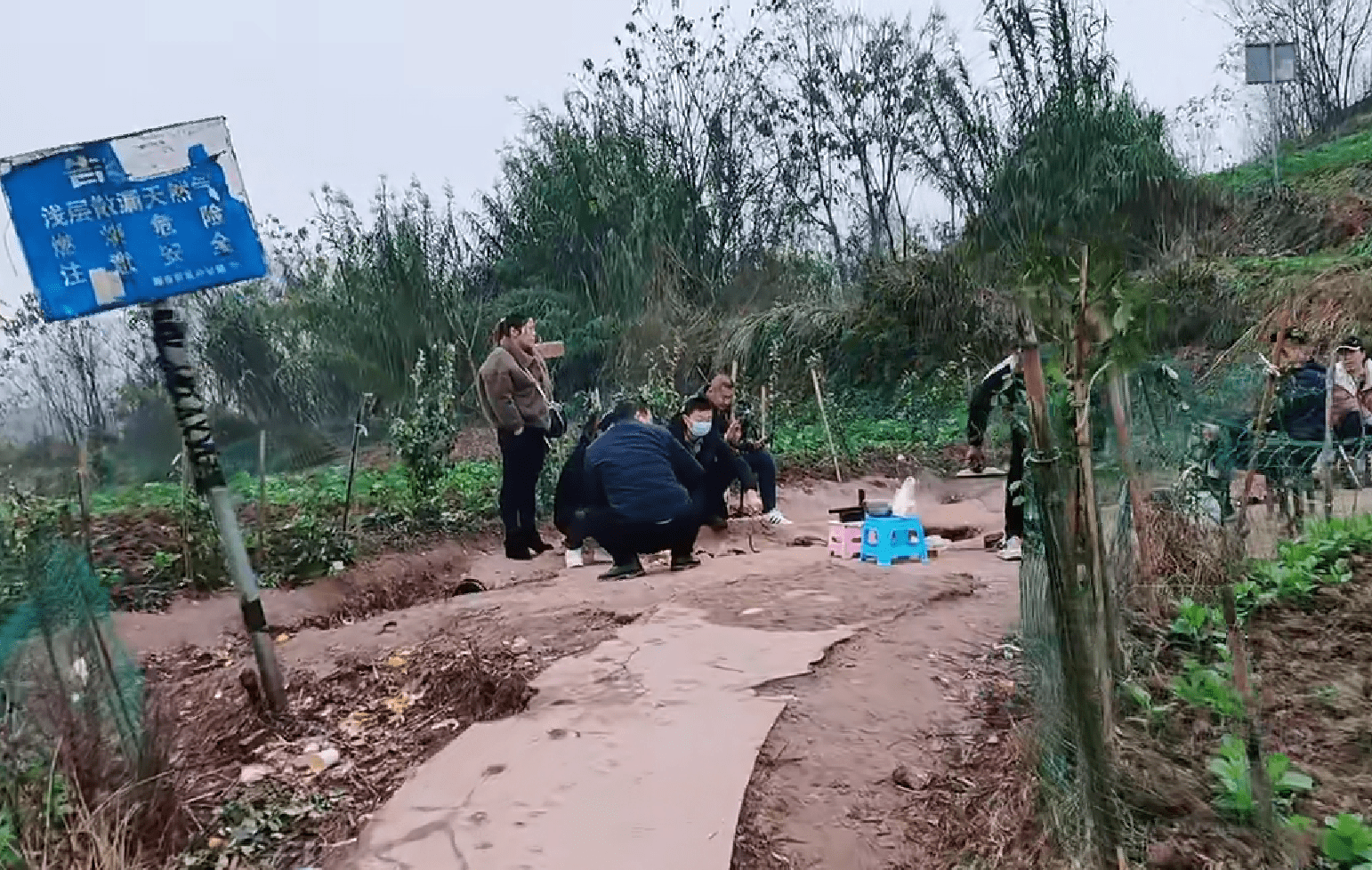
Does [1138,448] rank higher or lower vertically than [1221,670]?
higher

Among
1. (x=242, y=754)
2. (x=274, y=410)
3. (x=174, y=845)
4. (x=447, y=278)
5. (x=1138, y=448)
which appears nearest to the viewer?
(x=174, y=845)

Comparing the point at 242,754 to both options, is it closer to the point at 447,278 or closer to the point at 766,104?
the point at 447,278

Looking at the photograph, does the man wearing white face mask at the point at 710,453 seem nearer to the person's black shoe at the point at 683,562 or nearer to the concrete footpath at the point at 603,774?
the person's black shoe at the point at 683,562

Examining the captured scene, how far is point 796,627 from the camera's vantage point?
4.96m

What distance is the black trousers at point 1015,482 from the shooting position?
4.79m

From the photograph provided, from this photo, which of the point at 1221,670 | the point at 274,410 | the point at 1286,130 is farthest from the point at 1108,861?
the point at 1286,130

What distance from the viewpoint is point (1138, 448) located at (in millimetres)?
4711

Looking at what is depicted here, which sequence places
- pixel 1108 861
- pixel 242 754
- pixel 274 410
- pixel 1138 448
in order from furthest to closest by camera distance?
pixel 274 410 < pixel 1138 448 < pixel 242 754 < pixel 1108 861

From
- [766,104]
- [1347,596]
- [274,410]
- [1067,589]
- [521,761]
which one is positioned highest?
[766,104]

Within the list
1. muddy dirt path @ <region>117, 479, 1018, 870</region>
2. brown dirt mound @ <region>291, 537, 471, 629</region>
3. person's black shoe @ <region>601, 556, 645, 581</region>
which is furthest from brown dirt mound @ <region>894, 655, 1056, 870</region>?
brown dirt mound @ <region>291, 537, 471, 629</region>

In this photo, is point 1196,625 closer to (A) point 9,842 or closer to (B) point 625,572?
(B) point 625,572

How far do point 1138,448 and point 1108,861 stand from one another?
7.35 feet

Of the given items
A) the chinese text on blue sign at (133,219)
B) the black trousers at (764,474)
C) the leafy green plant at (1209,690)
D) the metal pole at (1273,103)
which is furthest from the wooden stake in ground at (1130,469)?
the metal pole at (1273,103)

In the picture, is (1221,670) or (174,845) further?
(1221,670)
